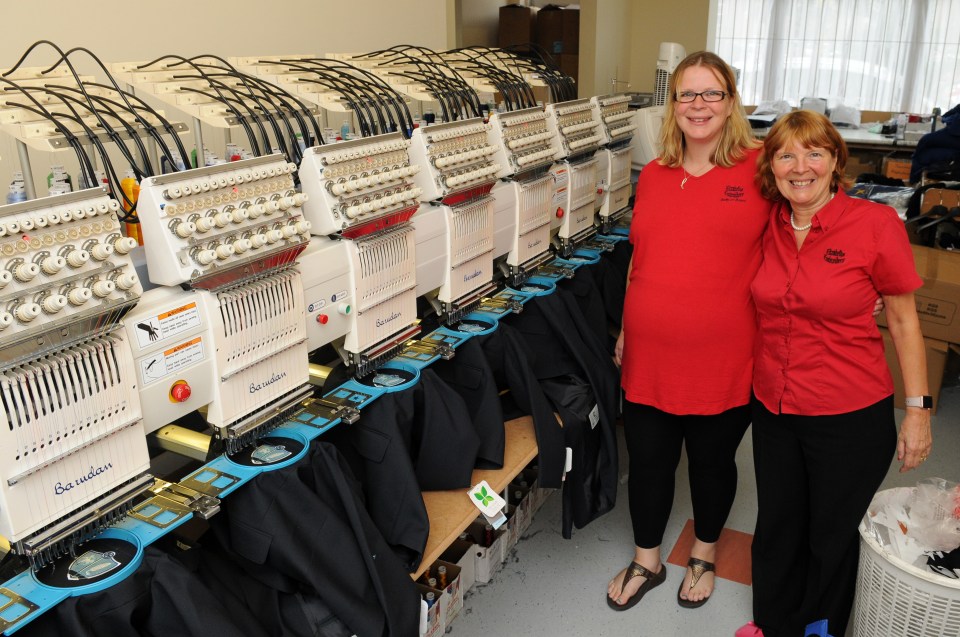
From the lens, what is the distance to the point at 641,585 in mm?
2602

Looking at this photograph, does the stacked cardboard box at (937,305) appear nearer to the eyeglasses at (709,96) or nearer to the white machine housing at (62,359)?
the eyeglasses at (709,96)

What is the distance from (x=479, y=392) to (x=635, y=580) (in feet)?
2.98

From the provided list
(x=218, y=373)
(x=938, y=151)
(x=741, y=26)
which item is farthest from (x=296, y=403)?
(x=741, y=26)

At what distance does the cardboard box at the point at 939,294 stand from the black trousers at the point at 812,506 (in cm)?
198

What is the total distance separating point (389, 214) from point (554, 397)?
90 cm

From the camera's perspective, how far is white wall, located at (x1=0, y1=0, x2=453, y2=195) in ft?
7.60

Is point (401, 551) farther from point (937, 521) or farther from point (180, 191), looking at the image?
point (937, 521)

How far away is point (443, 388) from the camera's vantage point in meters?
2.07

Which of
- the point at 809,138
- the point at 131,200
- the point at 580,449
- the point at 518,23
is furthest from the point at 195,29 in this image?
the point at 518,23

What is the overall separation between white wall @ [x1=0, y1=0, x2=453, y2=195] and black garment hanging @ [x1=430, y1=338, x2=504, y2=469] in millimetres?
1329

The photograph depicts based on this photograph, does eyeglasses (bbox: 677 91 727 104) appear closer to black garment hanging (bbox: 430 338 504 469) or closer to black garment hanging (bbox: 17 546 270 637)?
black garment hanging (bbox: 430 338 504 469)

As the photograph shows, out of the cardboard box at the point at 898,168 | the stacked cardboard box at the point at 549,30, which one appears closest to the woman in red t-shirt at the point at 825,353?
the cardboard box at the point at 898,168

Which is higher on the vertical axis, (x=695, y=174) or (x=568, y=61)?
(x=568, y=61)

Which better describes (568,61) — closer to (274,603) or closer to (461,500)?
(461,500)
